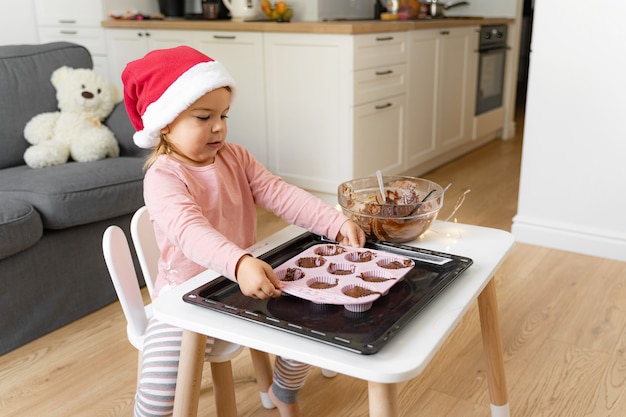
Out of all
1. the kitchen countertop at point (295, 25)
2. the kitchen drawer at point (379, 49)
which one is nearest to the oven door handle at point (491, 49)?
the kitchen countertop at point (295, 25)

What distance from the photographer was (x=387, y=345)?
2.70 feet

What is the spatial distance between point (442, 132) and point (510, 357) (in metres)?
2.29

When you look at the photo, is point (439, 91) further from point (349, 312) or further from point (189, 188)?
point (349, 312)

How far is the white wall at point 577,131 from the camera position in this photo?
235 cm

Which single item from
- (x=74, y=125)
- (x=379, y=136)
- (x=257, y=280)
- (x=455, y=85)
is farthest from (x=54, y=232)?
(x=455, y=85)

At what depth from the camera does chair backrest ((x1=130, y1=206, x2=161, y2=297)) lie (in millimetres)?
1343

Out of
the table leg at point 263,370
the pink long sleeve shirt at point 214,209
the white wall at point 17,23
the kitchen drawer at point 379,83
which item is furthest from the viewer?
the white wall at point 17,23

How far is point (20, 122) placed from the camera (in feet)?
7.94

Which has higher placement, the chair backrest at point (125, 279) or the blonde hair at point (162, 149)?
the blonde hair at point (162, 149)

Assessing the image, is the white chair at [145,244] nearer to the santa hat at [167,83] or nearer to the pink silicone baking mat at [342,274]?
the santa hat at [167,83]

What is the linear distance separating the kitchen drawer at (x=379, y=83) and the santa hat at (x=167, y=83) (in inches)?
70.3

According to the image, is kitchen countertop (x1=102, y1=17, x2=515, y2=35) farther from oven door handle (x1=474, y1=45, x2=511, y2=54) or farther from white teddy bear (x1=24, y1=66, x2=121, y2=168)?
white teddy bear (x1=24, y1=66, x2=121, y2=168)

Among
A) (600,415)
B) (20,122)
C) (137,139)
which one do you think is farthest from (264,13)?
(600,415)

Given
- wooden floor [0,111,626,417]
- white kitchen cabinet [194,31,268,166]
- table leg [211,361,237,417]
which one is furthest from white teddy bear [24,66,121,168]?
table leg [211,361,237,417]
